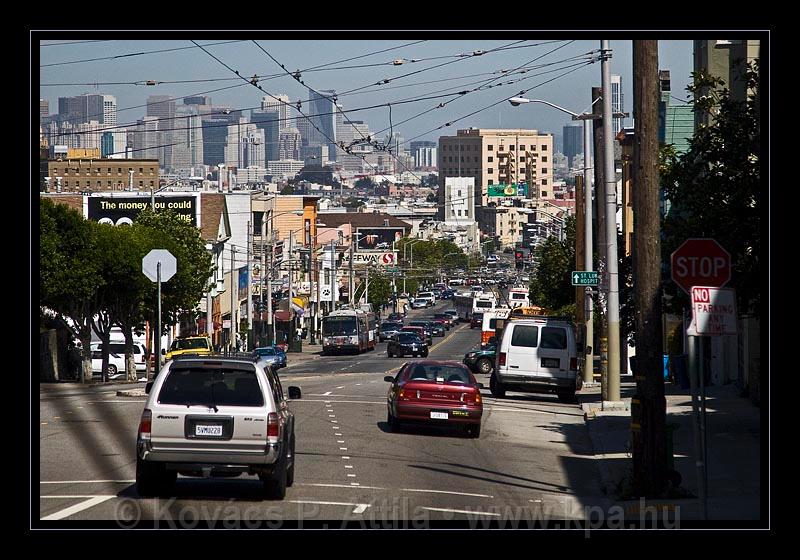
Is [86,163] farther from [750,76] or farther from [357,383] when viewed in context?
[750,76]

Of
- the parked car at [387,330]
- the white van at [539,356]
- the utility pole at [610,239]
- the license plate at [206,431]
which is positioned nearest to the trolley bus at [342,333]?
the parked car at [387,330]

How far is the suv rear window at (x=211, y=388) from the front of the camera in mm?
15930

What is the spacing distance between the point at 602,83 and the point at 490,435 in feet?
36.4

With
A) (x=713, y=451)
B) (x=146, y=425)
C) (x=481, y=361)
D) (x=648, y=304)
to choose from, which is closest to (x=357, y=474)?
(x=146, y=425)

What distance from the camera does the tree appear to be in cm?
4547

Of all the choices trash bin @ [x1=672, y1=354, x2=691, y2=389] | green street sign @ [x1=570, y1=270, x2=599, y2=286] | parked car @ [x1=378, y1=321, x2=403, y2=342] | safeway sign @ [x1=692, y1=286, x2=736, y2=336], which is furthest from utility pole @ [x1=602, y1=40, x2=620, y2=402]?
parked car @ [x1=378, y1=321, x2=403, y2=342]

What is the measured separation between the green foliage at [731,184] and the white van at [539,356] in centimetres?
1331

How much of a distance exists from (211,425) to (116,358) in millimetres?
43281

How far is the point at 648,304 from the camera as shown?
700 inches

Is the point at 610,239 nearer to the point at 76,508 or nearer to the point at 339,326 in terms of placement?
the point at 76,508

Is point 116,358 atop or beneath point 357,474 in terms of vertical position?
beneath

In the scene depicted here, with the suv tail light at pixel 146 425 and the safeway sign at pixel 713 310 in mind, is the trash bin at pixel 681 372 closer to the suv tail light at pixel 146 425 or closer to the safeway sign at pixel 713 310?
the safeway sign at pixel 713 310

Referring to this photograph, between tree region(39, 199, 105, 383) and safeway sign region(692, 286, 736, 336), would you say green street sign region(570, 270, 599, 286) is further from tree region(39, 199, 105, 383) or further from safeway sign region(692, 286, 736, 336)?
safeway sign region(692, 286, 736, 336)
